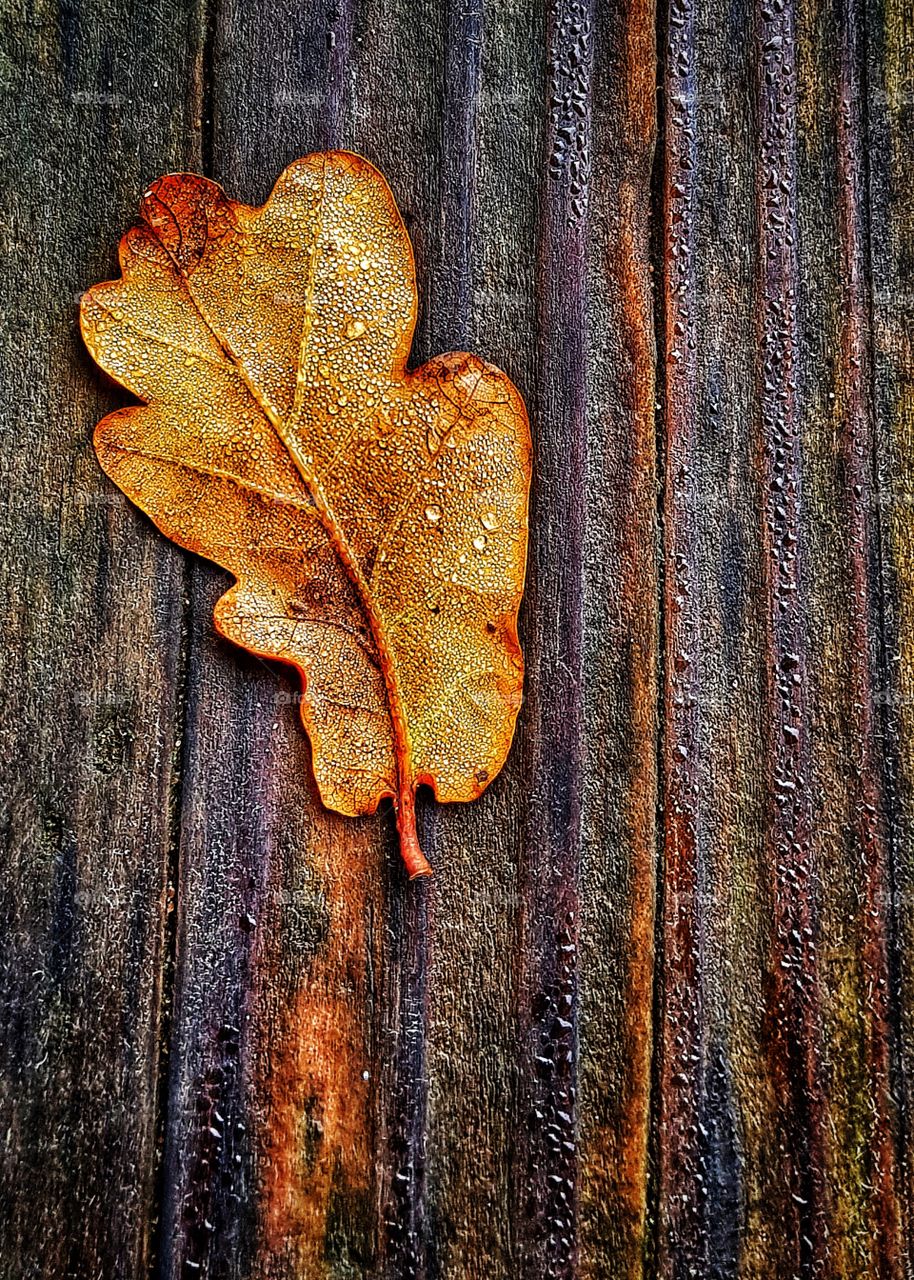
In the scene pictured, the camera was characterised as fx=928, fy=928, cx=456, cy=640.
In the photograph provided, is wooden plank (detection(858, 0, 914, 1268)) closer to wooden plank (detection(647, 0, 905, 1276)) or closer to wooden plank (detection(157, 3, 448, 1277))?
wooden plank (detection(647, 0, 905, 1276))

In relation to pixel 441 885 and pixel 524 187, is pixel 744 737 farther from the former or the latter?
pixel 524 187

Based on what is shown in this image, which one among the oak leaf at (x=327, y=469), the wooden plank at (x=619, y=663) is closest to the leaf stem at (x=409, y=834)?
the oak leaf at (x=327, y=469)

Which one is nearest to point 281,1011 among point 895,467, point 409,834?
point 409,834

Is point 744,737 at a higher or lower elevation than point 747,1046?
higher

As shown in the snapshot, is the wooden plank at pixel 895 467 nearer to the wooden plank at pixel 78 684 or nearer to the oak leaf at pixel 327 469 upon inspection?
the oak leaf at pixel 327 469

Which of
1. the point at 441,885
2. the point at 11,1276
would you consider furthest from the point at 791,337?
the point at 11,1276

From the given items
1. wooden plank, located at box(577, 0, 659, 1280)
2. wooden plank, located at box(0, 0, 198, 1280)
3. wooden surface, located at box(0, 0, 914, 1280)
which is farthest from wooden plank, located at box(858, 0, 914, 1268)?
wooden plank, located at box(0, 0, 198, 1280)

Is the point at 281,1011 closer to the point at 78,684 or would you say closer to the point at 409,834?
the point at 409,834
